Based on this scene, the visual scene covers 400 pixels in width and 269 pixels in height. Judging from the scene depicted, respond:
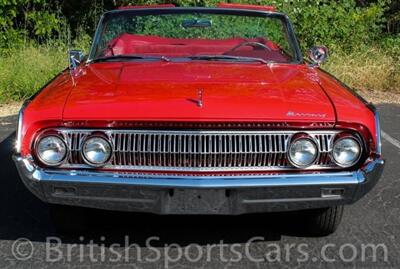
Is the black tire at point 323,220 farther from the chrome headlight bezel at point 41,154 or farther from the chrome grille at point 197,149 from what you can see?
the chrome headlight bezel at point 41,154

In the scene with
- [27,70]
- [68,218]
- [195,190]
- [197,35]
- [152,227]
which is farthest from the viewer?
[27,70]

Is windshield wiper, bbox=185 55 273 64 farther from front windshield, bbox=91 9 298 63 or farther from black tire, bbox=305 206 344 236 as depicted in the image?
black tire, bbox=305 206 344 236

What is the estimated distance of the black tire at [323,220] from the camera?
383 cm

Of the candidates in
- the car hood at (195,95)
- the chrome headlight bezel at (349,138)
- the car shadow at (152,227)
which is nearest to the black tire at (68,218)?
the car shadow at (152,227)

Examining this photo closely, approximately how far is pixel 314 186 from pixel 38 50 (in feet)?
28.1

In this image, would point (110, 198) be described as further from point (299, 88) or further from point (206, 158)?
point (299, 88)

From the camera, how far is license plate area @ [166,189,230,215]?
3254 millimetres

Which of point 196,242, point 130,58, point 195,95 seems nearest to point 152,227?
point 196,242

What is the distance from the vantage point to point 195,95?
343 centimetres

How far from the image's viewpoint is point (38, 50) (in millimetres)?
10867

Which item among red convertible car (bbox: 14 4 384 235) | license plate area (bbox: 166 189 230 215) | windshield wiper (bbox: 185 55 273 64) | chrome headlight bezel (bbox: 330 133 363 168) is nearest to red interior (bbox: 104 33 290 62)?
windshield wiper (bbox: 185 55 273 64)

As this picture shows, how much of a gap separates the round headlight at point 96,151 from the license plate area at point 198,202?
42cm

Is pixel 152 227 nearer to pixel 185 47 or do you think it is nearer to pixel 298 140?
pixel 298 140

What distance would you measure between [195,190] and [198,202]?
0.08 metres
